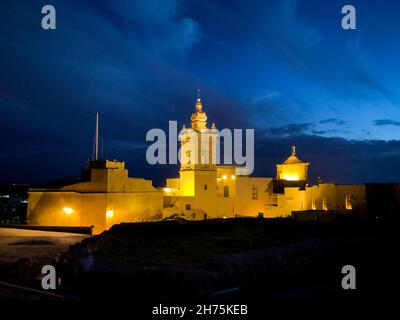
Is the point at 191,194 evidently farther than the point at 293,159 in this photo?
No

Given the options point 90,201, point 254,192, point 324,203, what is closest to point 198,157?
point 254,192

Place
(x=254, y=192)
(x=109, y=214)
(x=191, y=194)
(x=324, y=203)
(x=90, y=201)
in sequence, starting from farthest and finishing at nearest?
(x=254, y=192) → (x=191, y=194) → (x=324, y=203) → (x=109, y=214) → (x=90, y=201)

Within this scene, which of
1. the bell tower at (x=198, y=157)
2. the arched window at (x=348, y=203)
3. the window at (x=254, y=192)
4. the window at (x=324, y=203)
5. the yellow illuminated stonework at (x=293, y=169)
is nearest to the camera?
the arched window at (x=348, y=203)

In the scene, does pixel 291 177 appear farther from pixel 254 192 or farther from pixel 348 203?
pixel 348 203

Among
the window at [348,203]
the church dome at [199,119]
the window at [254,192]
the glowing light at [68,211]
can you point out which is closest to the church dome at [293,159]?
the window at [254,192]

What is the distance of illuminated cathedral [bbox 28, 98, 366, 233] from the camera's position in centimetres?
2722

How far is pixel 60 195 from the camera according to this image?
27234 millimetres

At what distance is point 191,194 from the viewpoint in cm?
4144

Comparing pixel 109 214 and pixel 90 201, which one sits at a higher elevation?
pixel 90 201

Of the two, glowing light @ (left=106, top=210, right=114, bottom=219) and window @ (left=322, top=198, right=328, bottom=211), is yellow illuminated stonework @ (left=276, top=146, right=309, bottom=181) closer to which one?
window @ (left=322, top=198, right=328, bottom=211)

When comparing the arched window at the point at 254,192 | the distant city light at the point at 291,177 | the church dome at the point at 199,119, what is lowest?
the arched window at the point at 254,192

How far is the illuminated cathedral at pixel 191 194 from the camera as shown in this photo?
2722 cm

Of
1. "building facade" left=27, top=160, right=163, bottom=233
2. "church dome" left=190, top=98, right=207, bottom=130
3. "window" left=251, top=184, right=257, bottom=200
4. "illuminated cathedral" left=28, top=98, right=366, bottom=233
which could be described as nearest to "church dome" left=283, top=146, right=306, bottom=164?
"illuminated cathedral" left=28, top=98, right=366, bottom=233

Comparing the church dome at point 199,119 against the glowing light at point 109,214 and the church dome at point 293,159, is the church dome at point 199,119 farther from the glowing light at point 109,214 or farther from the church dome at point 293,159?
the glowing light at point 109,214
